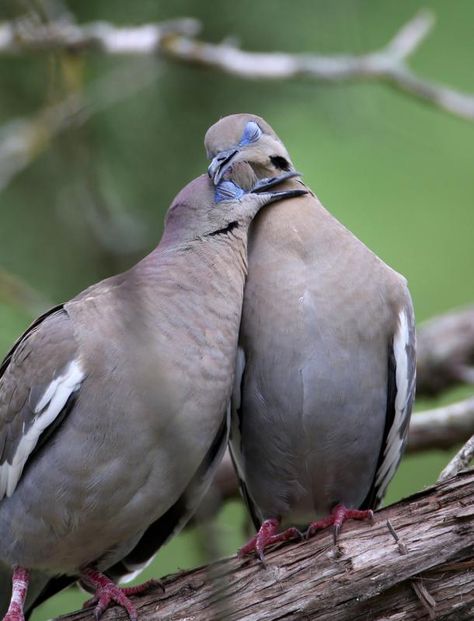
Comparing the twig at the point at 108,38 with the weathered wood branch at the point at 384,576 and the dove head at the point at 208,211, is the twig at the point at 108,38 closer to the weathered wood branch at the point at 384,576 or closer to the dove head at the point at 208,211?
the dove head at the point at 208,211

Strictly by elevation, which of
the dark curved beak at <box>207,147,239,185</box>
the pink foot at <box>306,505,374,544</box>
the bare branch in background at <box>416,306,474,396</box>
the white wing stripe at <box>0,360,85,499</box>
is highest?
the dark curved beak at <box>207,147,239,185</box>

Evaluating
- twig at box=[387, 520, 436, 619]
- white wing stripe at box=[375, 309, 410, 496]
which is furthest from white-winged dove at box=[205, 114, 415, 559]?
twig at box=[387, 520, 436, 619]

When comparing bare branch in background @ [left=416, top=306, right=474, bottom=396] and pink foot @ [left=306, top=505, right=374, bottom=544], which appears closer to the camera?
pink foot @ [left=306, top=505, right=374, bottom=544]

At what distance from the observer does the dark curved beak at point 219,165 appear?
2955mm

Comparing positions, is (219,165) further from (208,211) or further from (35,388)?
(35,388)

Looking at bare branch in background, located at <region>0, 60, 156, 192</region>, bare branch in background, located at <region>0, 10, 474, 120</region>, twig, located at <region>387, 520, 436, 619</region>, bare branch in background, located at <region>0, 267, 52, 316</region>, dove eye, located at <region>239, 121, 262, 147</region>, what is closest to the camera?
twig, located at <region>387, 520, 436, 619</region>

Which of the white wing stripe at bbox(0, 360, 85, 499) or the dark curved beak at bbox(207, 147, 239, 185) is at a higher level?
the dark curved beak at bbox(207, 147, 239, 185)

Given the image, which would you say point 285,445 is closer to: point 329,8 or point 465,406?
point 465,406

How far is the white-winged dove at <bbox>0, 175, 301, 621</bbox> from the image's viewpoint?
2.70 m

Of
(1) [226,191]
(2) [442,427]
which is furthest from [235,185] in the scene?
(2) [442,427]

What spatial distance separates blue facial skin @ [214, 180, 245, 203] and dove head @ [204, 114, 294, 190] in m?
0.02

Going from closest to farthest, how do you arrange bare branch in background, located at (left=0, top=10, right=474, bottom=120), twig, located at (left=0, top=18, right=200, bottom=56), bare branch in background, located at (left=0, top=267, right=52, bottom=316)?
bare branch in background, located at (left=0, top=267, right=52, bottom=316), twig, located at (left=0, top=18, right=200, bottom=56), bare branch in background, located at (left=0, top=10, right=474, bottom=120)

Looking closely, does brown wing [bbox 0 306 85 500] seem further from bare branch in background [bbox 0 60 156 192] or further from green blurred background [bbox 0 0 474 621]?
bare branch in background [bbox 0 60 156 192]

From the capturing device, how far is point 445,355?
4.40m
